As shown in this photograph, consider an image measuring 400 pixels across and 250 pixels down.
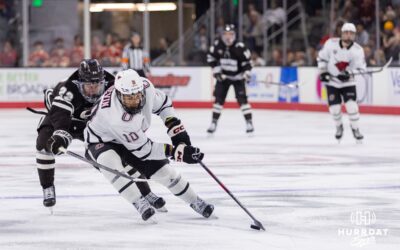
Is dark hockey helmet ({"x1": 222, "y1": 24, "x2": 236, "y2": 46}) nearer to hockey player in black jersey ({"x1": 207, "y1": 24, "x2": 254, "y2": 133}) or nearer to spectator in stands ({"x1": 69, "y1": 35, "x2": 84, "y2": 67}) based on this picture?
hockey player in black jersey ({"x1": 207, "y1": 24, "x2": 254, "y2": 133})

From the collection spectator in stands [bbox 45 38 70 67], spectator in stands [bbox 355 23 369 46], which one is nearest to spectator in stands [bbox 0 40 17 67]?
spectator in stands [bbox 45 38 70 67]

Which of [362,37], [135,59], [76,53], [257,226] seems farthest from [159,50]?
[257,226]

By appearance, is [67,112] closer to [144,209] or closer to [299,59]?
[144,209]

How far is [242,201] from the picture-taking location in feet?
23.2

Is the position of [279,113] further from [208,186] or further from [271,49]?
[208,186]

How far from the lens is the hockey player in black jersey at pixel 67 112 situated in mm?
6277

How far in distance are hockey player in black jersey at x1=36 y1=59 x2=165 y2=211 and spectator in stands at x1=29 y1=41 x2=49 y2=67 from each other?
13.5 meters

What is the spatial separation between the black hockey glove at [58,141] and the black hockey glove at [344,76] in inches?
250

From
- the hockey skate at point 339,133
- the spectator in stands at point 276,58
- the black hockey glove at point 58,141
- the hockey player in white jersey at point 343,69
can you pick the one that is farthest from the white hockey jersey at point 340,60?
the spectator in stands at point 276,58

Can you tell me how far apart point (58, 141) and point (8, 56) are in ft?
46.3

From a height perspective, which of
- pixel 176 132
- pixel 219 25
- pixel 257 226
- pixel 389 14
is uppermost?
pixel 389 14

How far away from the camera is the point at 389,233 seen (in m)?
5.63

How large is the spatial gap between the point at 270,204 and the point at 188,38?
14168 millimetres

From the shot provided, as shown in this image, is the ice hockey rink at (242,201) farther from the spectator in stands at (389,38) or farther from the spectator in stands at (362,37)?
the spectator in stands at (362,37)
